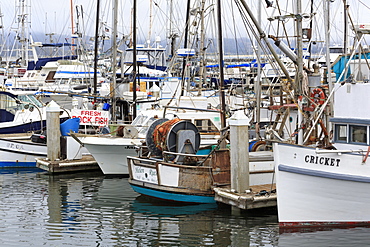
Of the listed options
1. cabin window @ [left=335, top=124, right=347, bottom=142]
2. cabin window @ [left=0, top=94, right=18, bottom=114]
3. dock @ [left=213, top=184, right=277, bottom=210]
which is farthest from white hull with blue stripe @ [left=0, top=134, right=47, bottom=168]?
cabin window @ [left=335, top=124, right=347, bottom=142]

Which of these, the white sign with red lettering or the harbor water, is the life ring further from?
the white sign with red lettering

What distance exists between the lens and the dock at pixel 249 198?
15492 mm

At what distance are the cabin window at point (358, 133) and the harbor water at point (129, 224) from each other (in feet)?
7.54

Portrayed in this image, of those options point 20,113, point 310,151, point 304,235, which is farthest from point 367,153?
point 20,113

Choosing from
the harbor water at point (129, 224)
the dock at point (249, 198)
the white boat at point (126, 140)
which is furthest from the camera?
the white boat at point (126, 140)

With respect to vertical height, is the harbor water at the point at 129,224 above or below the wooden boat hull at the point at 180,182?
below

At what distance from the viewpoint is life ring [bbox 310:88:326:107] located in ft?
55.3

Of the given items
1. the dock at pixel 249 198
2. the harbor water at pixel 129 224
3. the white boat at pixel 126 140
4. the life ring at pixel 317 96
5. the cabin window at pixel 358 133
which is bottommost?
the harbor water at pixel 129 224

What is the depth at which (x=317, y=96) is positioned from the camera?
17.1 metres

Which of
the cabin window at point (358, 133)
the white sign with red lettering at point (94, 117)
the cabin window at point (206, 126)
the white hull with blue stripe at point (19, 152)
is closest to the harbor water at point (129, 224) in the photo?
the cabin window at point (358, 133)

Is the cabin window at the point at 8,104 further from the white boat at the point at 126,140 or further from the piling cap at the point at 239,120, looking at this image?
the piling cap at the point at 239,120

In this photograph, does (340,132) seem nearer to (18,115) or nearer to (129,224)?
(129,224)

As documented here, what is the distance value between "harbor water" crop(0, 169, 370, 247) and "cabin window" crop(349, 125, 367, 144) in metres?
2.30

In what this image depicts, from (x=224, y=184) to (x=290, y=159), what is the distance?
3.25 metres
